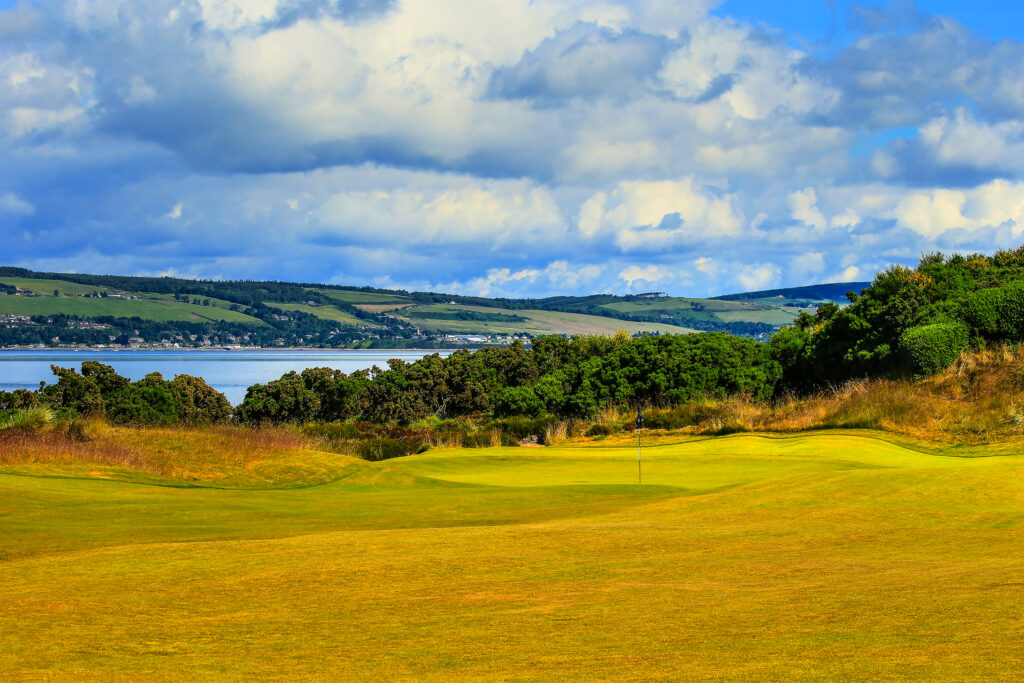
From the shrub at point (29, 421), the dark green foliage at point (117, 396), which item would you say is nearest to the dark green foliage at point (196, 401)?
the dark green foliage at point (117, 396)

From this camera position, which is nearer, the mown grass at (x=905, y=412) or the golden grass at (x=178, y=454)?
the golden grass at (x=178, y=454)

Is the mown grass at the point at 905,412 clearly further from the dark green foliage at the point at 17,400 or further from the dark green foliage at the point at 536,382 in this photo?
the dark green foliage at the point at 17,400

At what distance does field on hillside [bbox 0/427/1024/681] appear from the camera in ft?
20.6

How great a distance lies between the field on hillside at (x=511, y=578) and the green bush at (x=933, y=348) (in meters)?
19.4

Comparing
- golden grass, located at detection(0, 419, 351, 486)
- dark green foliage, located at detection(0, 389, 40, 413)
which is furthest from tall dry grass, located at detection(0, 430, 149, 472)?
Answer: dark green foliage, located at detection(0, 389, 40, 413)

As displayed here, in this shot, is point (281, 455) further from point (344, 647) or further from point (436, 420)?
point (436, 420)

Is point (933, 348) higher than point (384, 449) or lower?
higher

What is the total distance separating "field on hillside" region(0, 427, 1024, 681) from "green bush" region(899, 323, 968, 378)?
19.4 metres

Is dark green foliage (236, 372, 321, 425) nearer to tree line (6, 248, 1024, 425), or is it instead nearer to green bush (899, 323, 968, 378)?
tree line (6, 248, 1024, 425)

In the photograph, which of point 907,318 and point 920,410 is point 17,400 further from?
point 907,318

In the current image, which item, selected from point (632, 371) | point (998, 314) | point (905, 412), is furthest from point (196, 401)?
point (998, 314)

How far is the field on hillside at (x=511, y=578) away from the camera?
6.27 metres

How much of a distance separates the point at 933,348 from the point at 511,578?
2983cm

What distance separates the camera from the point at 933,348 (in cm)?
3481
